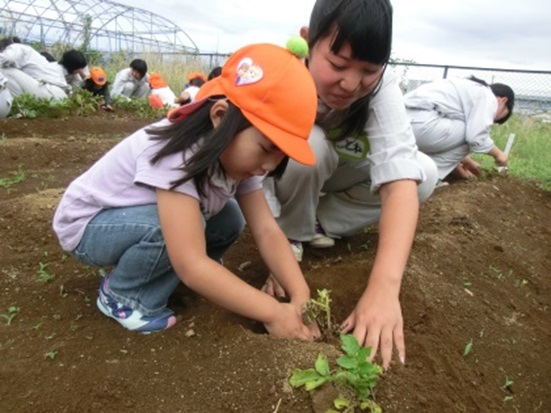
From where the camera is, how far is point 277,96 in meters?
1.30

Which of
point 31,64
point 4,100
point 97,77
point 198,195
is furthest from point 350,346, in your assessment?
point 97,77

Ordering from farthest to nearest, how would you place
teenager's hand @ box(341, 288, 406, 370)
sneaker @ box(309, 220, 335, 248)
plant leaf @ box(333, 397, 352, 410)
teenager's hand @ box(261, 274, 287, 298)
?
sneaker @ box(309, 220, 335, 248) → teenager's hand @ box(261, 274, 287, 298) → teenager's hand @ box(341, 288, 406, 370) → plant leaf @ box(333, 397, 352, 410)

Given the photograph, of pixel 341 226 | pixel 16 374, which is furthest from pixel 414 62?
pixel 16 374

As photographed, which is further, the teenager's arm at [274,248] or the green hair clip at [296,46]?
the teenager's arm at [274,248]

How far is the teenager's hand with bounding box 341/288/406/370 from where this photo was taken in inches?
57.6

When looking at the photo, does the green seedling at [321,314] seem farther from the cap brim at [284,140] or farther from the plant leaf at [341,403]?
the cap brim at [284,140]

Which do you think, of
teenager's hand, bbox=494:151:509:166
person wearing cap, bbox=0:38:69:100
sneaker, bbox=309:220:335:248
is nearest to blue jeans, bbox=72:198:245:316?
sneaker, bbox=309:220:335:248

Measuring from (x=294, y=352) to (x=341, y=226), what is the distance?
125cm

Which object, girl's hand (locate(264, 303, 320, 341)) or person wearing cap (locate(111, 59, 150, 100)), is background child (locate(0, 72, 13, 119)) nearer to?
person wearing cap (locate(111, 59, 150, 100))

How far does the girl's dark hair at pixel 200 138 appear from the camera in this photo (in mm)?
1329

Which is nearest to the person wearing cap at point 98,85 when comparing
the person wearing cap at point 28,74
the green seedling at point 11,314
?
the person wearing cap at point 28,74

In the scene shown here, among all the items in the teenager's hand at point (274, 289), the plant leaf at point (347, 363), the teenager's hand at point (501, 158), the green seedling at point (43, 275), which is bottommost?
the teenager's hand at point (501, 158)

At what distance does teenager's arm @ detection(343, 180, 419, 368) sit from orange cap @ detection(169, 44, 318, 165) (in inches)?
19.4

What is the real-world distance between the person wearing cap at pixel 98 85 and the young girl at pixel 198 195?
6.50m
